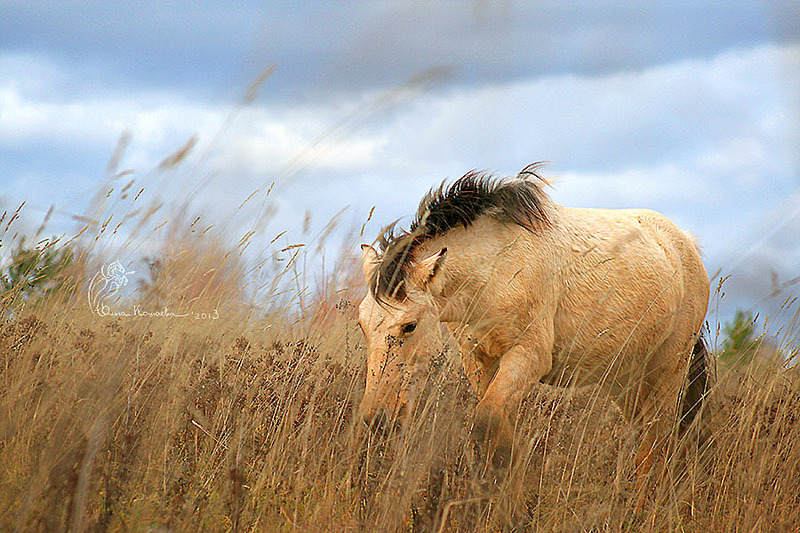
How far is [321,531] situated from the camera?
2.68 meters

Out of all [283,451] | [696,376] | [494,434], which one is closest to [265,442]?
[283,451]

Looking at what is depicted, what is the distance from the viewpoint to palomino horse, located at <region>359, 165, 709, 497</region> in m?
3.57

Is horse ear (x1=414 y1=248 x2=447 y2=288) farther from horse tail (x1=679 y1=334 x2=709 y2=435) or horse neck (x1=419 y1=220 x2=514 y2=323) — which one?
horse tail (x1=679 y1=334 x2=709 y2=435)

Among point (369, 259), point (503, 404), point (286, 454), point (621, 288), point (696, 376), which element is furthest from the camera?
point (696, 376)

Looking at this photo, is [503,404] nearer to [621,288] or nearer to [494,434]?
[494,434]

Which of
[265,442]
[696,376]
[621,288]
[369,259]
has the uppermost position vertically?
[621,288]

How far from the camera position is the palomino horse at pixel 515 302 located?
140 inches

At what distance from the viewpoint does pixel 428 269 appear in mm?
3654

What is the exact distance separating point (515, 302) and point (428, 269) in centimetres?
59

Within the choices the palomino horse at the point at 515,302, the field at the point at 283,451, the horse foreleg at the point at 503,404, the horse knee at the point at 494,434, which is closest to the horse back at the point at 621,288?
the palomino horse at the point at 515,302

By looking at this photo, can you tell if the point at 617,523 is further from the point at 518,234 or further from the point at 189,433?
the point at 189,433

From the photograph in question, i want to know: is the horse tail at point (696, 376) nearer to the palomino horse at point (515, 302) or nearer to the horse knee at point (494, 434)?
the palomino horse at point (515, 302)

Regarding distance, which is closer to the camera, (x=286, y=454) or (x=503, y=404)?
(x=286, y=454)

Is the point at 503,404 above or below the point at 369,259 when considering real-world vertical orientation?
below
